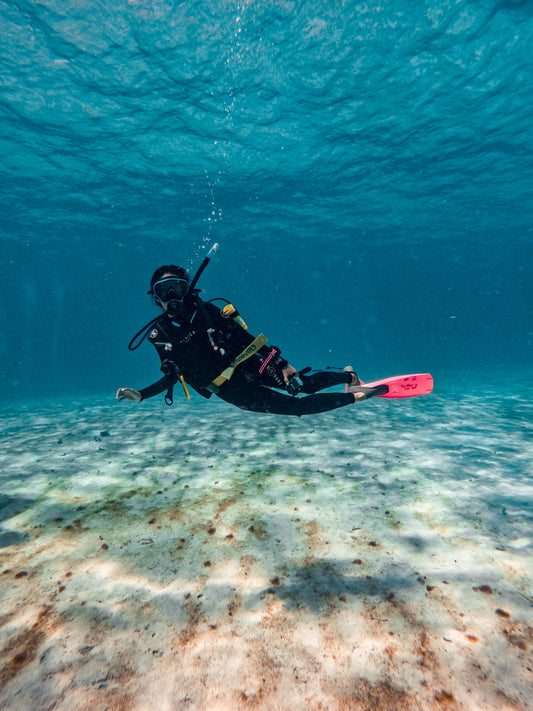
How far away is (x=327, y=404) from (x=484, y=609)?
122 inches

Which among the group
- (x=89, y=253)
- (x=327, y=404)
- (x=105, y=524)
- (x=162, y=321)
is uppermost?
(x=89, y=253)

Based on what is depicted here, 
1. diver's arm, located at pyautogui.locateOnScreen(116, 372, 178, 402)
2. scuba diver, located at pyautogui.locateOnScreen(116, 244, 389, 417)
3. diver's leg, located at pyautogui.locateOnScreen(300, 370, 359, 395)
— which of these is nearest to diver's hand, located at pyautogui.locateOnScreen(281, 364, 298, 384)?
scuba diver, located at pyautogui.locateOnScreen(116, 244, 389, 417)

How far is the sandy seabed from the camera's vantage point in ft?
6.66

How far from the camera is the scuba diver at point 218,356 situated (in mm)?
5082

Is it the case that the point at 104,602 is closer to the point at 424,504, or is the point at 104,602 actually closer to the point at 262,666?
the point at 262,666

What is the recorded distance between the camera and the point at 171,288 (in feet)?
16.7

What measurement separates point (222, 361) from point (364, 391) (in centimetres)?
239

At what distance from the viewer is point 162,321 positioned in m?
5.24

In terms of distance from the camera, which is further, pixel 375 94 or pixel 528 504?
pixel 375 94

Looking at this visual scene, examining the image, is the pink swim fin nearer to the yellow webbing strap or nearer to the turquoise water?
the turquoise water

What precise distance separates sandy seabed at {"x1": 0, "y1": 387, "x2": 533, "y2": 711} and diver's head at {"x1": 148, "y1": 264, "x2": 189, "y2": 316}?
8.79ft

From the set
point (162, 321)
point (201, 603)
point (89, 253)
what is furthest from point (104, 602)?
point (89, 253)

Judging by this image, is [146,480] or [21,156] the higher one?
[21,156]

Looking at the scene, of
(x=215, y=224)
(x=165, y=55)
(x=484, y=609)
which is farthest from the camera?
(x=215, y=224)
